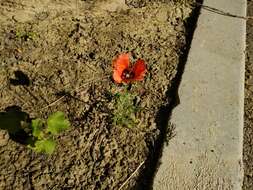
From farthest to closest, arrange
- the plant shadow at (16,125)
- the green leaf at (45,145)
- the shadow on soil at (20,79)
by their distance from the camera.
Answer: the shadow on soil at (20,79), the plant shadow at (16,125), the green leaf at (45,145)

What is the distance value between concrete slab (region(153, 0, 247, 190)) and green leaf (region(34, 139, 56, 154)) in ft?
1.84

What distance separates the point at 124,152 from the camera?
2.43m

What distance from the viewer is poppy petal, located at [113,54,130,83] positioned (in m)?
2.45

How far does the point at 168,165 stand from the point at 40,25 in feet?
4.72

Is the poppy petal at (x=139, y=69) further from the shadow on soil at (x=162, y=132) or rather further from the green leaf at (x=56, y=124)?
the green leaf at (x=56, y=124)

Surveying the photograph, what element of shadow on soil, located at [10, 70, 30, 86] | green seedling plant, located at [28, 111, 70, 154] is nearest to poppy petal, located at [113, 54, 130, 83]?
green seedling plant, located at [28, 111, 70, 154]

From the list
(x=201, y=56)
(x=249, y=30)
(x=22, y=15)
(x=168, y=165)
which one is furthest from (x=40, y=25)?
(x=249, y=30)

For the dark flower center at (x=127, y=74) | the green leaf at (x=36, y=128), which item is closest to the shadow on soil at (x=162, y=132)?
the dark flower center at (x=127, y=74)

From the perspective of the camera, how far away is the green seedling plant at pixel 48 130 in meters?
2.27

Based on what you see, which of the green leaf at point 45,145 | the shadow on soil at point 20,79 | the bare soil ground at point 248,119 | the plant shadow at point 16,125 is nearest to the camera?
the green leaf at point 45,145

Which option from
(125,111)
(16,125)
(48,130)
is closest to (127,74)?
(125,111)

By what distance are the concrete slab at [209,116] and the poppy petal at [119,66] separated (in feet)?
1.41

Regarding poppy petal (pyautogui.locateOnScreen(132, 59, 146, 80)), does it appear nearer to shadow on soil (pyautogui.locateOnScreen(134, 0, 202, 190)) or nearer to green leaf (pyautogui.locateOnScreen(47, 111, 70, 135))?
shadow on soil (pyautogui.locateOnScreen(134, 0, 202, 190))

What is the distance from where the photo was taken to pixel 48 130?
2.31 metres
